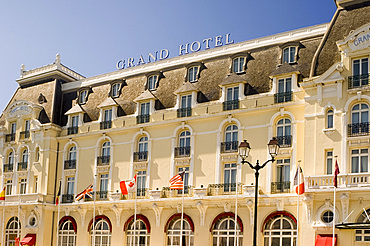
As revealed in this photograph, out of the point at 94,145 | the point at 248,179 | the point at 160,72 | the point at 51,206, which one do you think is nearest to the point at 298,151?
the point at 248,179

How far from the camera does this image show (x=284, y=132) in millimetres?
36375

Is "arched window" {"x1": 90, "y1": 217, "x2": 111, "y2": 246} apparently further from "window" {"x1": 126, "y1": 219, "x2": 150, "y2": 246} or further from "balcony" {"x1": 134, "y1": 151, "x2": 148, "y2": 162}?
"balcony" {"x1": 134, "y1": 151, "x2": 148, "y2": 162}

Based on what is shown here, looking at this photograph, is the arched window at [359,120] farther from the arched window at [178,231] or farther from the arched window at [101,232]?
the arched window at [101,232]

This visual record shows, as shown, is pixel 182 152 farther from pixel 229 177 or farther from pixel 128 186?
pixel 128 186

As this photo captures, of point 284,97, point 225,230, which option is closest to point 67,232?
point 225,230

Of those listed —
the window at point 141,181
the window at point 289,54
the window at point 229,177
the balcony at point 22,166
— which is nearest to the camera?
the window at point 229,177

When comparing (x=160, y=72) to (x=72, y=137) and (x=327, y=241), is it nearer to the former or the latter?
(x=72, y=137)

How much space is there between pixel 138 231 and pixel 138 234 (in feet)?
0.74

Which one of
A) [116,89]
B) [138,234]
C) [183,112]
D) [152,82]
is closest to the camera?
[183,112]

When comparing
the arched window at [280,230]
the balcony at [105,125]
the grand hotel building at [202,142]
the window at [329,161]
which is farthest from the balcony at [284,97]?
the balcony at [105,125]

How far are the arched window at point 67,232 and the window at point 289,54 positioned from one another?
71.9ft

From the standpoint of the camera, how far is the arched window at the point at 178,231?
3866 cm

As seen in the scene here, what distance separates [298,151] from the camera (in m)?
35.2

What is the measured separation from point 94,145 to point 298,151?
60.0 feet
